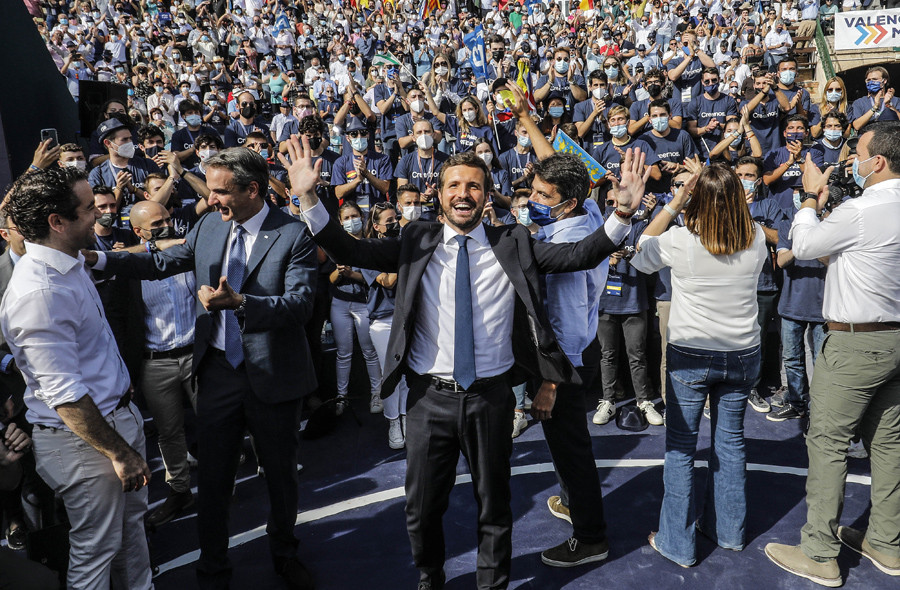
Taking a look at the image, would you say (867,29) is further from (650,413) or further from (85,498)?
(85,498)

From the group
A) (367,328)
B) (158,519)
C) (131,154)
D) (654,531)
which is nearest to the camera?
(654,531)

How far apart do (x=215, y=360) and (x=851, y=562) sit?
359 cm

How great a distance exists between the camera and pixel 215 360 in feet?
11.1

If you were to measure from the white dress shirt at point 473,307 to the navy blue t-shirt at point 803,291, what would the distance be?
3451 mm

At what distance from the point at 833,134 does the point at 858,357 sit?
5.90 metres

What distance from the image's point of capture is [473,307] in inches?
121

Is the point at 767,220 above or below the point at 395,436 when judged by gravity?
above

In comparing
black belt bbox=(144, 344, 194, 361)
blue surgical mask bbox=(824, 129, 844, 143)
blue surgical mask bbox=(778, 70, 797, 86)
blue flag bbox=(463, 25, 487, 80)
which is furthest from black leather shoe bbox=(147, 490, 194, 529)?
blue surgical mask bbox=(778, 70, 797, 86)

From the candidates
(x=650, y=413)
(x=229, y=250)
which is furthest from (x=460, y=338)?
(x=650, y=413)

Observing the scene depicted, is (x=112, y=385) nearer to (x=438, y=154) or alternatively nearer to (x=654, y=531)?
(x=654, y=531)

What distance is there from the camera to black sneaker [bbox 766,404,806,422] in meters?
5.61

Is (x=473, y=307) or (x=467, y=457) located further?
(x=467, y=457)

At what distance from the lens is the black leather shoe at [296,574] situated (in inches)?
139

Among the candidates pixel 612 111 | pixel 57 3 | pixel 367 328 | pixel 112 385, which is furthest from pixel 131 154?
pixel 57 3
